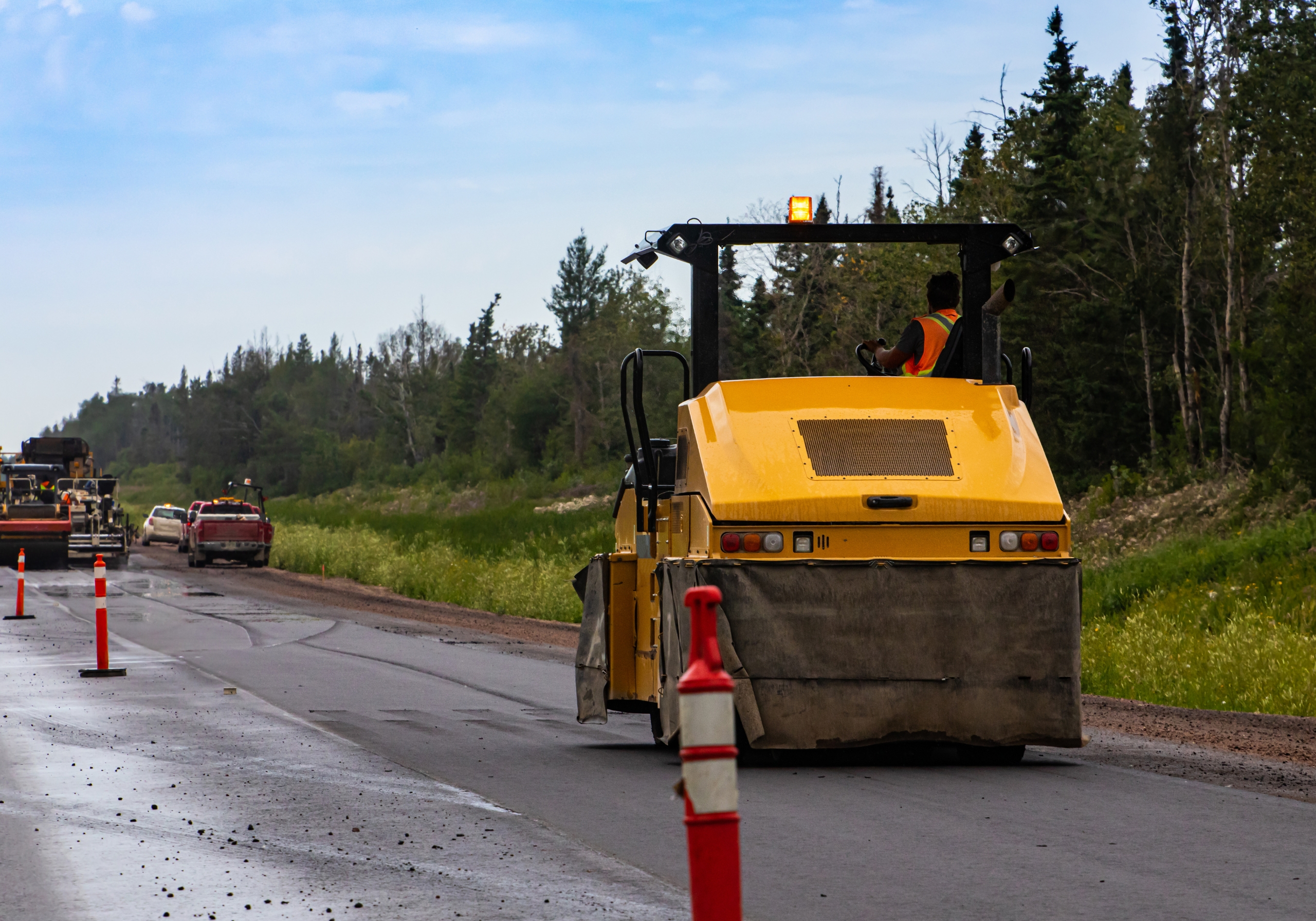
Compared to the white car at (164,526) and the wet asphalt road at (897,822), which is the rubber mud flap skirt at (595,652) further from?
the white car at (164,526)

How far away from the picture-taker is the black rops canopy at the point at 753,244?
959 cm

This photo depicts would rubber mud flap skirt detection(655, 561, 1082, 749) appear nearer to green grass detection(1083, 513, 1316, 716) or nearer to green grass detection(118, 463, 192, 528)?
green grass detection(1083, 513, 1316, 716)

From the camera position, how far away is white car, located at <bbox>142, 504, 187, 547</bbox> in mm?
61375

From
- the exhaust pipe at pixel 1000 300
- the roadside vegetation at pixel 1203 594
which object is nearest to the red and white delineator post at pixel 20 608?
the roadside vegetation at pixel 1203 594

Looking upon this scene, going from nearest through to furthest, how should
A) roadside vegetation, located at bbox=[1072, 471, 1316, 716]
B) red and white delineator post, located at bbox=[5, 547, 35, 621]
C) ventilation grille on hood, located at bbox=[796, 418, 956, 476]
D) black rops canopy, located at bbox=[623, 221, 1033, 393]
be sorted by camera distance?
1. ventilation grille on hood, located at bbox=[796, 418, 956, 476]
2. black rops canopy, located at bbox=[623, 221, 1033, 393]
3. roadside vegetation, located at bbox=[1072, 471, 1316, 716]
4. red and white delineator post, located at bbox=[5, 547, 35, 621]

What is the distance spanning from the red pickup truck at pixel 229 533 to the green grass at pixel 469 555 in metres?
1.02

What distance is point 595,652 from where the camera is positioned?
1008cm

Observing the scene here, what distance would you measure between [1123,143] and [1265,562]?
24.0m

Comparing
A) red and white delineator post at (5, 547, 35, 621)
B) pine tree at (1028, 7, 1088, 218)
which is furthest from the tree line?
red and white delineator post at (5, 547, 35, 621)

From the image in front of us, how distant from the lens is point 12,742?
10.7 m

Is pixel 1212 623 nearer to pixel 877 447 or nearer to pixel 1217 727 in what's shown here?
pixel 1217 727

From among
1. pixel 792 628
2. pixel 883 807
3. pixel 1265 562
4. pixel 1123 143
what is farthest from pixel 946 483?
pixel 1123 143

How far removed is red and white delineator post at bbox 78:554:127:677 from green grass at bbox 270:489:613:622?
36.2ft

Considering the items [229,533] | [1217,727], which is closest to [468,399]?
[229,533]
